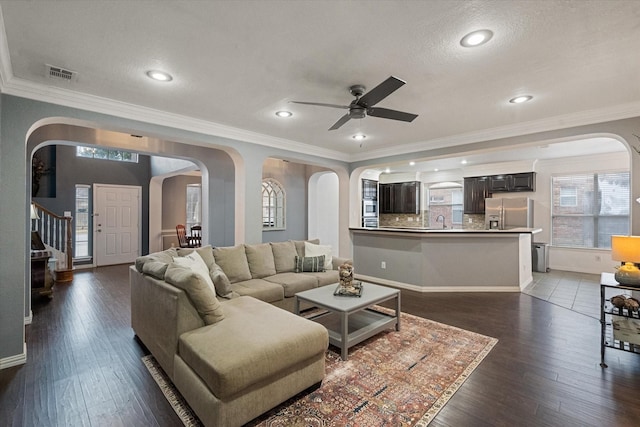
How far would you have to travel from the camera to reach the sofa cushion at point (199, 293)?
223cm

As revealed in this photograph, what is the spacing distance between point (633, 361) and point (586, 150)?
5032mm

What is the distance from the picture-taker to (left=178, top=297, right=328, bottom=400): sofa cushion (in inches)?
69.9

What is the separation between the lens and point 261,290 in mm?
3494

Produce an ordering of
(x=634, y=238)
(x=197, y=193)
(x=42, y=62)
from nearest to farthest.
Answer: (x=42, y=62) → (x=634, y=238) → (x=197, y=193)

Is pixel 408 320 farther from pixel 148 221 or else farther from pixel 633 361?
pixel 148 221

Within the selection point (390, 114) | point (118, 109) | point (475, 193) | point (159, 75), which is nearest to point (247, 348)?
point (390, 114)

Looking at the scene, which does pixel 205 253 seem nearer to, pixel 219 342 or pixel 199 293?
pixel 199 293

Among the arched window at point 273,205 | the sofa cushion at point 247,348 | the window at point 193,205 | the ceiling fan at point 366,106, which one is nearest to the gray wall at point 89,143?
the arched window at point 273,205

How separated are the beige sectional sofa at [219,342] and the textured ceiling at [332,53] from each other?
5.67ft

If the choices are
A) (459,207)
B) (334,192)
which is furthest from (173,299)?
(459,207)

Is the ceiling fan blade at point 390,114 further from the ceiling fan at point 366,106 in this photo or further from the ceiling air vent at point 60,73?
the ceiling air vent at point 60,73

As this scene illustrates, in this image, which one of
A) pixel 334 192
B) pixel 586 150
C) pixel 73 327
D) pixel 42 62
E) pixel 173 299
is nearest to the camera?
pixel 173 299

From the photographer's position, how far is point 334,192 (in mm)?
8328

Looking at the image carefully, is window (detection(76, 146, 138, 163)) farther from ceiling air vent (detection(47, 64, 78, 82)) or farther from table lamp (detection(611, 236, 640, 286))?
table lamp (detection(611, 236, 640, 286))
